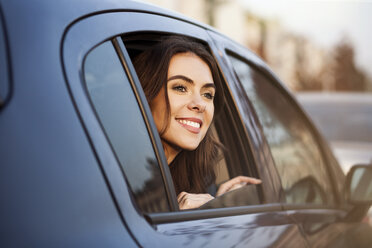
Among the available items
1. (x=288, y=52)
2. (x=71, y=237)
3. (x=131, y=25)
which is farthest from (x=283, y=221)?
(x=288, y=52)

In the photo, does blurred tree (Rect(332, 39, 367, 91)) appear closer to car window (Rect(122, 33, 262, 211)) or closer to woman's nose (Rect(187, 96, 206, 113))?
car window (Rect(122, 33, 262, 211))

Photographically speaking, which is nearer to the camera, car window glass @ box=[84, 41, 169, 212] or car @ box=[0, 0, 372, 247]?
car @ box=[0, 0, 372, 247]

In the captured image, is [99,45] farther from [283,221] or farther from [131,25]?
[283,221]

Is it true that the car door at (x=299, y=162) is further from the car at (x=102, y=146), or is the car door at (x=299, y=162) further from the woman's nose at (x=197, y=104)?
the woman's nose at (x=197, y=104)

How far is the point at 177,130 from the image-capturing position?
1.72 meters

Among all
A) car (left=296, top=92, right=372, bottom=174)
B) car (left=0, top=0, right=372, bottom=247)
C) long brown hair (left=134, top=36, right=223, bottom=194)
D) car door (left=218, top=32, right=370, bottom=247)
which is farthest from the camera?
car (left=296, top=92, right=372, bottom=174)

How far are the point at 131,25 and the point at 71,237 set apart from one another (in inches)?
26.4

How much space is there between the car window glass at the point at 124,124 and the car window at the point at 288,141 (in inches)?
35.7

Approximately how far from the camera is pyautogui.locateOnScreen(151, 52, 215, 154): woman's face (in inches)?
67.5

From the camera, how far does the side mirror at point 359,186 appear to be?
2402 millimetres

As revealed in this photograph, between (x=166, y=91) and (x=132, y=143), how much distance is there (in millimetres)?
484

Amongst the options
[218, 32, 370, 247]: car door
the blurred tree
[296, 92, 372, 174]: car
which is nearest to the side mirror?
[218, 32, 370, 247]: car door

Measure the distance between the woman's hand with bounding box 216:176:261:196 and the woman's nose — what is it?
30cm

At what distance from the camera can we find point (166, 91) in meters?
1.71
